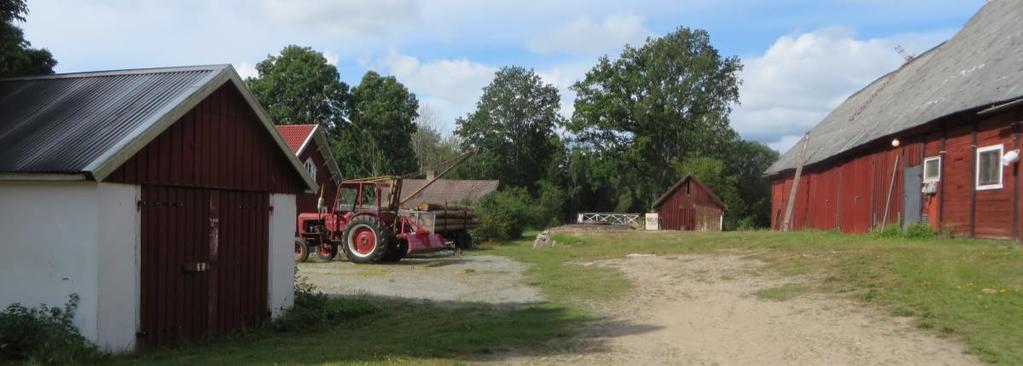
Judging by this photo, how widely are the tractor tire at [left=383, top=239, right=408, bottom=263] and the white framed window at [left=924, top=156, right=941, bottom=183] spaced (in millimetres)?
14088

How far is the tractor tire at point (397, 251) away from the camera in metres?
24.5

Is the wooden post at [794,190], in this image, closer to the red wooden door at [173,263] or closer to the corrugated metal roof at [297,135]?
the corrugated metal roof at [297,135]

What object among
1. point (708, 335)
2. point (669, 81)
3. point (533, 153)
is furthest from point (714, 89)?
point (708, 335)

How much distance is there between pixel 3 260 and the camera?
9492 millimetres

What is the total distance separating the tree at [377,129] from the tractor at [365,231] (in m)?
35.2

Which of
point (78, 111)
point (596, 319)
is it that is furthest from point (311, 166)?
point (596, 319)

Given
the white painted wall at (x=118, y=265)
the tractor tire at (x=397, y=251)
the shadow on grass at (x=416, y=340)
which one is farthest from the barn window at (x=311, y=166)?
the white painted wall at (x=118, y=265)

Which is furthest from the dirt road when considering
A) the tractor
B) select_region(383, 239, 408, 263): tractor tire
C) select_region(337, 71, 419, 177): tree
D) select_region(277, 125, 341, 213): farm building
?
select_region(337, 71, 419, 177): tree

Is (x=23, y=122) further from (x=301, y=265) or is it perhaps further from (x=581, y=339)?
(x=301, y=265)

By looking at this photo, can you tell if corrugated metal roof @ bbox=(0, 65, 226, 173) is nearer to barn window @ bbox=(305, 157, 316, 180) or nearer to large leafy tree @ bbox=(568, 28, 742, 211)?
barn window @ bbox=(305, 157, 316, 180)

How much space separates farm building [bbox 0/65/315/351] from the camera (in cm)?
921

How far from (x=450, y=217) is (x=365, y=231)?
7.10m

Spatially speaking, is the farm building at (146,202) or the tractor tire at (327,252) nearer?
the farm building at (146,202)

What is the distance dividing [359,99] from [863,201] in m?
44.2
